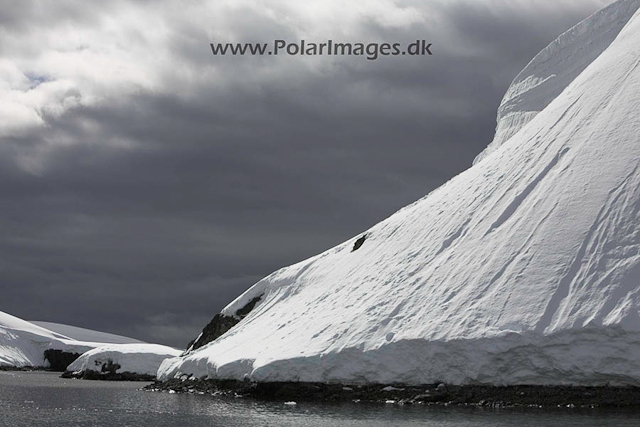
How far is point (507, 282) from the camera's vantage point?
57812mm

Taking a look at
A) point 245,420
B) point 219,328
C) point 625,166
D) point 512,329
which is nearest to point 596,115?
point 625,166

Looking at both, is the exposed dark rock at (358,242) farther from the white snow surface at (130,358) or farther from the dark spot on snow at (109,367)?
the dark spot on snow at (109,367)

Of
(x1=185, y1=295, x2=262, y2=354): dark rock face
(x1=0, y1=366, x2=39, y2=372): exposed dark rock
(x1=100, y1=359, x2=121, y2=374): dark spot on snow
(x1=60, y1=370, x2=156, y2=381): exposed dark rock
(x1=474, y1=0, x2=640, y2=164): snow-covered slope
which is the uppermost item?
(x1=474, y1=0, x2=640, y2=164): snow-covered slope

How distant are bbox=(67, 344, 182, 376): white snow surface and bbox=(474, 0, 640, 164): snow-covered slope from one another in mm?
57328

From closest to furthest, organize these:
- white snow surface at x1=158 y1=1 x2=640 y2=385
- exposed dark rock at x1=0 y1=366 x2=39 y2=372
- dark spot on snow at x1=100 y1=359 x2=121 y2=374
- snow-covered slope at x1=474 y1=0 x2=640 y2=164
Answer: white snow surface at x1=158 y1=1 x2=640 y2=385 → snow-covered slope at x1=474 y1=0 x2=640 y2=164 → dark spot on snow at x1=100 y1=359 x2=121 y2=374 → exposed dark rock at x1=0 y1=366 x2=39 y2=372

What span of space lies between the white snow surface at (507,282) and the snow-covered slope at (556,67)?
60.1 feet

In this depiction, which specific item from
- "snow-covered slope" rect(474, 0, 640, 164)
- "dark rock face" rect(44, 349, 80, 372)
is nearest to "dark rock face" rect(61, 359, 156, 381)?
"snow-covered slope" rect(474, 0, 640, 164)

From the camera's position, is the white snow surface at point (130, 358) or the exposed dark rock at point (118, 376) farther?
the white snow surface at point (130, 358)

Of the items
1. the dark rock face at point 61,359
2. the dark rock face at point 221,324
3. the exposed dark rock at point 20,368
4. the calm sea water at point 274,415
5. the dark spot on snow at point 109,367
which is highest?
the dark rock face at point 61,359

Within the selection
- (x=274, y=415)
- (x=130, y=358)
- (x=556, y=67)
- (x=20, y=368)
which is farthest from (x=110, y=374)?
(x=274, y=415)

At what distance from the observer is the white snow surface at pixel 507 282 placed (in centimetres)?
5222

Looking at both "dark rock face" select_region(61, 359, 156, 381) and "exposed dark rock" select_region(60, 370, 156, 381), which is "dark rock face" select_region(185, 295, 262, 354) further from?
"dark rock face" select_region(61, 359, 156, 381)

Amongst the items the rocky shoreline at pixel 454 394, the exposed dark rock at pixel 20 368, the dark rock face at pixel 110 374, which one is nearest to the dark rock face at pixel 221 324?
the rocky shoreline at pixel 454 394

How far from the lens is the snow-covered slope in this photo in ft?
329
